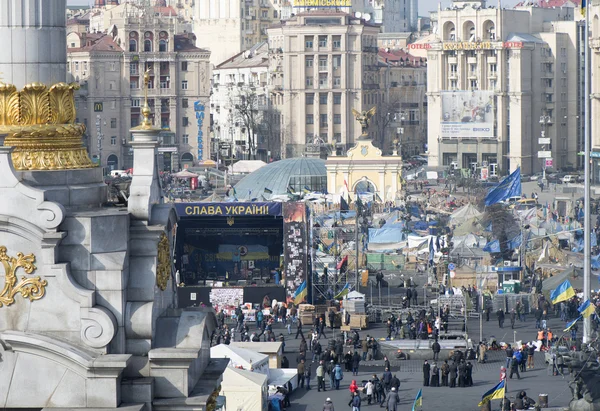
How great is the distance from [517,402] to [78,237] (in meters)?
25.3

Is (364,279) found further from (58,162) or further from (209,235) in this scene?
(58,162)

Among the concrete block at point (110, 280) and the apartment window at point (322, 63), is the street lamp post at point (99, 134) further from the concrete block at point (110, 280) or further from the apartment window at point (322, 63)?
the concrete block at point (110, 280)

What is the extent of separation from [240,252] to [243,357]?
67.1 ft

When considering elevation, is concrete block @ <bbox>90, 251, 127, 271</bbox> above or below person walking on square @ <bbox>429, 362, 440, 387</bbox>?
above

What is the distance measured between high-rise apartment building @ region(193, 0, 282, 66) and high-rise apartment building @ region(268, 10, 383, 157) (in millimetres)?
32523

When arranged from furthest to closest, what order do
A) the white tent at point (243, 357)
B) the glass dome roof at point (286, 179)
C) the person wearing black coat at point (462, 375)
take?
1. the glass dome roof at point (286, 179)
2. the person wearing black coat at point (462, 375)
3. the white tent at point (243, 357)

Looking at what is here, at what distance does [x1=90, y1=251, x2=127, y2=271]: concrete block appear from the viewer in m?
11.2

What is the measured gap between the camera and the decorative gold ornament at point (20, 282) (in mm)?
11219

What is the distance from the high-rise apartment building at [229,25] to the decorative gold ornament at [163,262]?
552 ft

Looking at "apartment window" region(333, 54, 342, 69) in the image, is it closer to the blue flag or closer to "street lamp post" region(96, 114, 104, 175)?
"street lamp post" region(96, 114, 104, 175)

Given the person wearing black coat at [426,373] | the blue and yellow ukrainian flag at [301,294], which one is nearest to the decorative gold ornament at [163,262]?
the person wearing black coat at [426,373]

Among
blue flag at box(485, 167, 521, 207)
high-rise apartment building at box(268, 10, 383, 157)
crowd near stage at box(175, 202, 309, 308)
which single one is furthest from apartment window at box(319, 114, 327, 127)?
blue flag at box(485, 167, 521, 207)

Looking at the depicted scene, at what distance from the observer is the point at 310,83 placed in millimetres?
148375

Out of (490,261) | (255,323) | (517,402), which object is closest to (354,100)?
(490,261)
